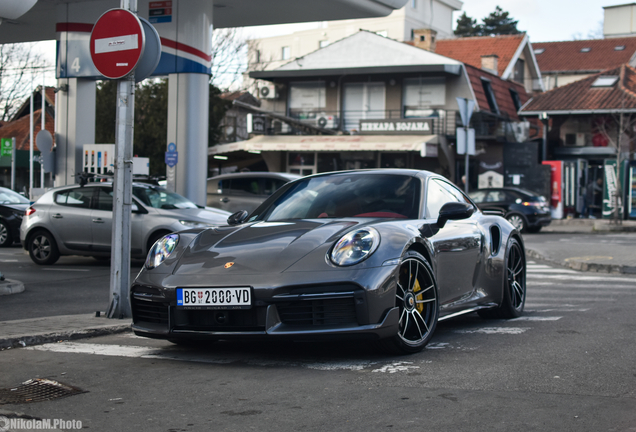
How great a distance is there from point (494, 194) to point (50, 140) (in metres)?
14.1

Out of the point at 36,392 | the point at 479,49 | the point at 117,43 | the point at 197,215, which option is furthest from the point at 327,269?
the point at 479,49

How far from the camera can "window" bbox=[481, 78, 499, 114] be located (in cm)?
3900

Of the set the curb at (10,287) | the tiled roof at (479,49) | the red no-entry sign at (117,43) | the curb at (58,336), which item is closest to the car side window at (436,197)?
the curb at (58,336)

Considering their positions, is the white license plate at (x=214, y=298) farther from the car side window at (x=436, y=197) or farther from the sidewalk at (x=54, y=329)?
the car side window at (x=436, y=197)

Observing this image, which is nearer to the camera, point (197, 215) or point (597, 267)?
point (197, 215)

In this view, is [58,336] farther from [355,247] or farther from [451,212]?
[451,212]

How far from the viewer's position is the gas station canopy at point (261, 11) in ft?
52.4

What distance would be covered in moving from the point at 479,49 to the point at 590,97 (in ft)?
36.8

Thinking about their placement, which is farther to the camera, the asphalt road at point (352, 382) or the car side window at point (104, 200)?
the car side window at point (104, 200)

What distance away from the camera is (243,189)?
19.2 meters

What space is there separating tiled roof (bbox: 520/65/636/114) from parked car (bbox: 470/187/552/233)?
11.5 meters

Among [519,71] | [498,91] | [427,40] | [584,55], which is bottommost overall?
[498,91]

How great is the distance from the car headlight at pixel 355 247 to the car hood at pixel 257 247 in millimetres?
84

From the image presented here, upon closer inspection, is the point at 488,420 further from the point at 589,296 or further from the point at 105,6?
the point at 105,6
